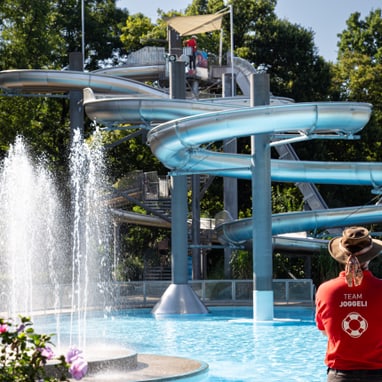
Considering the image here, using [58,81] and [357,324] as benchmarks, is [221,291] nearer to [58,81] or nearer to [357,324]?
[58,81]

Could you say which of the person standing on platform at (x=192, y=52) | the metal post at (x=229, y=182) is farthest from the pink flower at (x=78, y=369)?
the person standing on platform at (x=192, y=52)

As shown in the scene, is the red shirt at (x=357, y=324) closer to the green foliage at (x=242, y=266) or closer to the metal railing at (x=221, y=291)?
the metal railing at (x=221, y=291)

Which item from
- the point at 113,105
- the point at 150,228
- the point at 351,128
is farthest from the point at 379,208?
the point at 150,228

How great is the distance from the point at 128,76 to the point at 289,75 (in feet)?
35.5

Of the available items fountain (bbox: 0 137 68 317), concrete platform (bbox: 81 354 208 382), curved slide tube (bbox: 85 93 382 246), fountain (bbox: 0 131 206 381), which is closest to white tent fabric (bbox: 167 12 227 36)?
fountain (bbox: 0 131 206 381)

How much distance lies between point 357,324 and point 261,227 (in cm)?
1495

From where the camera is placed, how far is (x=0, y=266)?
83.5 feet

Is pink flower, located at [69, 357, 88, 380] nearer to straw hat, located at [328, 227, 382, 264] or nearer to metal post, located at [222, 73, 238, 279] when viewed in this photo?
straw hat, located at [328, 227, 382, 264]

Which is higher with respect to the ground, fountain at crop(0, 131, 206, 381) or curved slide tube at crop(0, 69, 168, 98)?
curved slide tube at crop(0, 69, 168, 98)

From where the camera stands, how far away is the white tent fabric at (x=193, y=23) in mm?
28156

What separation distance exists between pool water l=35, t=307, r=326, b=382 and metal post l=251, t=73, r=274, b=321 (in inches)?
17.5

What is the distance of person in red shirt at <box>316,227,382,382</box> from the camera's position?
4.48 metres

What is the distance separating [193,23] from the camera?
94.7ft

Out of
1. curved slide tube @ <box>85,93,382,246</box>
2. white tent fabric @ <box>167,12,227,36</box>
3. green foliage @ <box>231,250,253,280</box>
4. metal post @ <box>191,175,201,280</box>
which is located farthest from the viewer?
white tent fabric @ <box>167,12,227,36</box>
